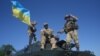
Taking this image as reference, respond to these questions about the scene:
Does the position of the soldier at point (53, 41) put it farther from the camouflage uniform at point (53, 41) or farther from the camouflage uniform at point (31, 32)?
the camouflage uniform at point (31, 32)

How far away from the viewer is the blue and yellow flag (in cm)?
1256

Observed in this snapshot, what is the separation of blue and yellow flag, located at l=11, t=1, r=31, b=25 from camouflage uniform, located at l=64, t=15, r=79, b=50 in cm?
196

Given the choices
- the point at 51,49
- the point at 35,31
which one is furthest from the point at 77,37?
the point at 35,31

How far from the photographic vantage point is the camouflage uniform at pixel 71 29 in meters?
12.9

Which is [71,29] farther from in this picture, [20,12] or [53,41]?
[20,12]

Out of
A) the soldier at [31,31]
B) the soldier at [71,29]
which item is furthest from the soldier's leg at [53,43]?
the soldier at [31,31]

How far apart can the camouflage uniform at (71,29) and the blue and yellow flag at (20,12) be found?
6.44 ft

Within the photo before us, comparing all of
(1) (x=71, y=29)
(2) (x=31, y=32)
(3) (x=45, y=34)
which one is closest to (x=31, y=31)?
(2) (x=31, y=32)

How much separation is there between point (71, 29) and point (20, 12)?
103 inches

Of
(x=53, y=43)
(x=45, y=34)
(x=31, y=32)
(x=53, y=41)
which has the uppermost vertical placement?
(x=31, y=32)

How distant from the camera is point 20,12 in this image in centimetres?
1274

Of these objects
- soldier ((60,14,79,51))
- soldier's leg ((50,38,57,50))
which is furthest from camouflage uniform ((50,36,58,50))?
soldier ((60,14,79,51))

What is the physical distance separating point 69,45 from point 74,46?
38 centimetres

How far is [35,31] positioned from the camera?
1441 centimetres
